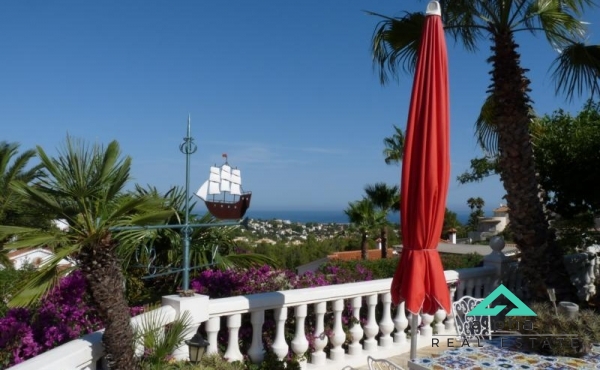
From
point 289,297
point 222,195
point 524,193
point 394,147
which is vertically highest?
point 394,147

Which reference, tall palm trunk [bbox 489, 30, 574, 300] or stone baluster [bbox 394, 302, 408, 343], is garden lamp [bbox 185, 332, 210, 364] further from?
tall palm trunk [bbox 489, 30, 574, 300]

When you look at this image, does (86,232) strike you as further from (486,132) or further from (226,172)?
(486,132)

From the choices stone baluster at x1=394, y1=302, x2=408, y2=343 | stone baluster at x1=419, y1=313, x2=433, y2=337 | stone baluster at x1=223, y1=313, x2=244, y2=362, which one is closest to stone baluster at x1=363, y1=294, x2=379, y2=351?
stone baluster at x1=394, y1=302, x2=408, y2=343

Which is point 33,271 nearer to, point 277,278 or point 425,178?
point 425,178

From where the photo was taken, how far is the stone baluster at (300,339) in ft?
14.9

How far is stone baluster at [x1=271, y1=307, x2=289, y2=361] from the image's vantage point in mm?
4414

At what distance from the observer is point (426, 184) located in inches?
149

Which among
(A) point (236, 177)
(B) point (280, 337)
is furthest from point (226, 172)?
(B) point (280, 337)

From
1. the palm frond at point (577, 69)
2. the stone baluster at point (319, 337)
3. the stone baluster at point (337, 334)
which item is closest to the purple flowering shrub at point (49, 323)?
the stone baluster at point (319, 337)

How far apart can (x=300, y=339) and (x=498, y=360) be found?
1661 millimetres

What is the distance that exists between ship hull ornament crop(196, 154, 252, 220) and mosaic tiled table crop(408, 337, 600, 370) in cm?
193

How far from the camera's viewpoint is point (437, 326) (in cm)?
595

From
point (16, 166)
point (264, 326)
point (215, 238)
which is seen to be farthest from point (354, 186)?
point (264, 326)

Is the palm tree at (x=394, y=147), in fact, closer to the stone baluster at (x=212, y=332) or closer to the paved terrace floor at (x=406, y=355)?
the paved terrace floor at (x=406, y=355)
